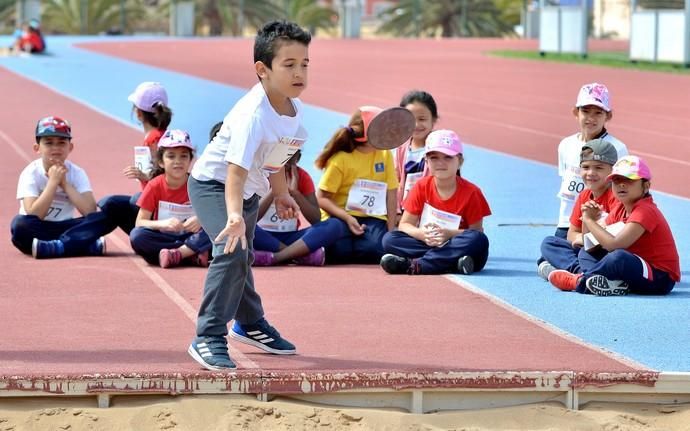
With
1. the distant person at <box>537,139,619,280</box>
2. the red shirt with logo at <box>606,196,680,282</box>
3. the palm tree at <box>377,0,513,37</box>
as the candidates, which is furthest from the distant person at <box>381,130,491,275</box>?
the palm tree at <box>377,0,513,37</box>

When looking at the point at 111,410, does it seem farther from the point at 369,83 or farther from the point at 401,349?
the point at 369,83

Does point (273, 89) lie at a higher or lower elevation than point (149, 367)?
higher

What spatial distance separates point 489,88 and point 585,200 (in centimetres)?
1869

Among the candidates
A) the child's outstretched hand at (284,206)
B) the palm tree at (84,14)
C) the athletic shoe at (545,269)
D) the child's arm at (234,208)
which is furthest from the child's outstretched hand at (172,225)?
the palm tree at (84,14)

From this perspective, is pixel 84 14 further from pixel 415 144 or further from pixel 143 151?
pixel 415 144

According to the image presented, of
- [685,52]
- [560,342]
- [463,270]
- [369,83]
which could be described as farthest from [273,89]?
[685,52]

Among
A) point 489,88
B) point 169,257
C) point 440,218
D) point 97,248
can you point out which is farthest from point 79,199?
point 489,88

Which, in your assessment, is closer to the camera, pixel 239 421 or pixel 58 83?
pixel 239 421

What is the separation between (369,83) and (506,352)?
2175 centimetres

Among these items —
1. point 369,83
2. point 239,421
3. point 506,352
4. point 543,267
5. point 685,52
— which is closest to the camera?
point 239,421

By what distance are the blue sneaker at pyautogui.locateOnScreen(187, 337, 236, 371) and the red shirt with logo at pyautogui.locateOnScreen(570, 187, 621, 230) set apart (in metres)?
3.22

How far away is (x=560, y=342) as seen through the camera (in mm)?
7082

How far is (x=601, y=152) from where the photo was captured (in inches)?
342

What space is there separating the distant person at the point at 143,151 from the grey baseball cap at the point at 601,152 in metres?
3.09
